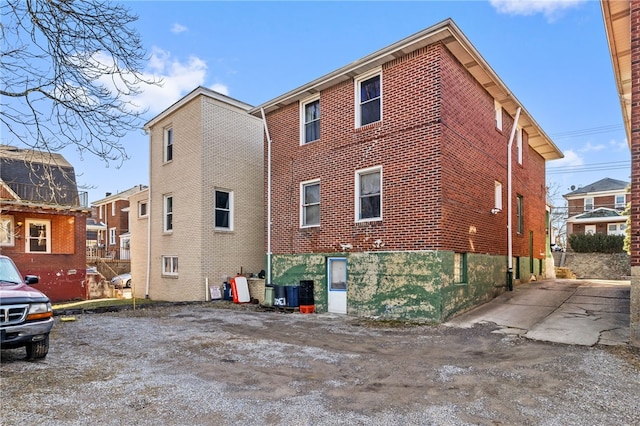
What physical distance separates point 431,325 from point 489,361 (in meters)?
3.09

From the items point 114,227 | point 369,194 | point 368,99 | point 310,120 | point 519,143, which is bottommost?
point 114,227

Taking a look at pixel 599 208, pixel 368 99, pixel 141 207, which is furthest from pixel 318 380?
pixel 599 208

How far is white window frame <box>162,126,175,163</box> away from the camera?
1734 centimetres

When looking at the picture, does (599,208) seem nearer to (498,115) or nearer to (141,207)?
(498,115)

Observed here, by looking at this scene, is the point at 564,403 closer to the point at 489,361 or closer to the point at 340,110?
the point at 489,361

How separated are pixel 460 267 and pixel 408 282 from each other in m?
1.85

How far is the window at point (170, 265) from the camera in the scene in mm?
16391

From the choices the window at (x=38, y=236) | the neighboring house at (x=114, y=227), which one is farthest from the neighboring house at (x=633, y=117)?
the neighboring house at (x=114, y=227)

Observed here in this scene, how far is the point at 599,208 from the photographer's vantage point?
3906cm

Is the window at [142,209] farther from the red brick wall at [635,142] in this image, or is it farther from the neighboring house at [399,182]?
the red brick wall at [635,142]

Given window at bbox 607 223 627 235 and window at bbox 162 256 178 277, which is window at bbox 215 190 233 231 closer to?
window at bbox 162 256 178 277

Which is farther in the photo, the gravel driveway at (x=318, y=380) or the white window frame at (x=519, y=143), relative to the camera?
the white window frame at (x=519, y=143)

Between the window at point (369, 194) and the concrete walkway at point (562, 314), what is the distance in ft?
11.9

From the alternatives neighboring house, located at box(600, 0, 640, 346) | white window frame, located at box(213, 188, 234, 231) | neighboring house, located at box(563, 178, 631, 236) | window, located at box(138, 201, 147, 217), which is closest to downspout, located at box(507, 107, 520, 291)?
neighboring house, located at box(600, 0, 640, 346)
